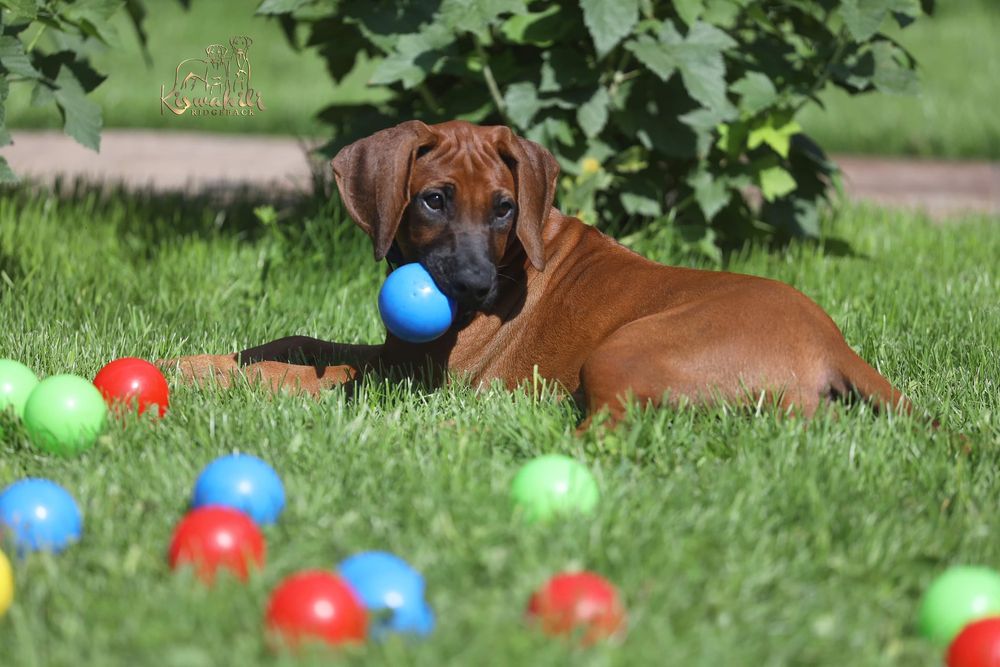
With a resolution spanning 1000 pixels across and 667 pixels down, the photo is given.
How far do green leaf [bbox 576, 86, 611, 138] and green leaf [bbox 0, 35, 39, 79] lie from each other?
2.47 meters

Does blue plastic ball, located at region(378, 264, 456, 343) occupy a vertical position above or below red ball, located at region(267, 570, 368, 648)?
below

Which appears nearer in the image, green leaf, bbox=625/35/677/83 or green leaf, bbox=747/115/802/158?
green leaf, bbox=625/35/677/83

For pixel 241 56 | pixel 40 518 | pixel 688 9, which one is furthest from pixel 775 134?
pixel 40 518

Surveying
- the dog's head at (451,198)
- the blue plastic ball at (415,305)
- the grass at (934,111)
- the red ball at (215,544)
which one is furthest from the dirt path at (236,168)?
the red ball at (215,544)

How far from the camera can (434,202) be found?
429 centimetres

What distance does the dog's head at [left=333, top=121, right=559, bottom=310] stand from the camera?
4211 mm

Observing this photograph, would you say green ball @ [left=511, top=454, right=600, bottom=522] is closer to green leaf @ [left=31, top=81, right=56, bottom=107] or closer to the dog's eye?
the dog's eye

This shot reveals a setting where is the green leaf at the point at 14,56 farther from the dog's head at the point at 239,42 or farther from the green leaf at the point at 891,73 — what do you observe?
the green leaf at the point at 891,73

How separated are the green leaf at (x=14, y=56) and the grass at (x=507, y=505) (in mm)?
934

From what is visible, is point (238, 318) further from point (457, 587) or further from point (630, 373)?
point (457, 587)

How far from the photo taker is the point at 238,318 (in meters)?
5.41

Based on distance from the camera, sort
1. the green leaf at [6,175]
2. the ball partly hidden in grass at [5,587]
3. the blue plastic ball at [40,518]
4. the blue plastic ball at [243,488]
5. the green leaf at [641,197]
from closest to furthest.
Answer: the ball partly hidden in grass at [5,587], the blue plastic ball at [40,518], the blue plastic ball at [243,488], the green leaf at [6,175], the green leaf at [641,197]

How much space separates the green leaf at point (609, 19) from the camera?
5457mm

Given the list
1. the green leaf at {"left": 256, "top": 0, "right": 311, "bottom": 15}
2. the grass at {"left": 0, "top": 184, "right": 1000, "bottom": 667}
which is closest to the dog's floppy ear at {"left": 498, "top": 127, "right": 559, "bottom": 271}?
the grass at {"left": 0, "top": 184, "right": 1000, "bottom": 667}
